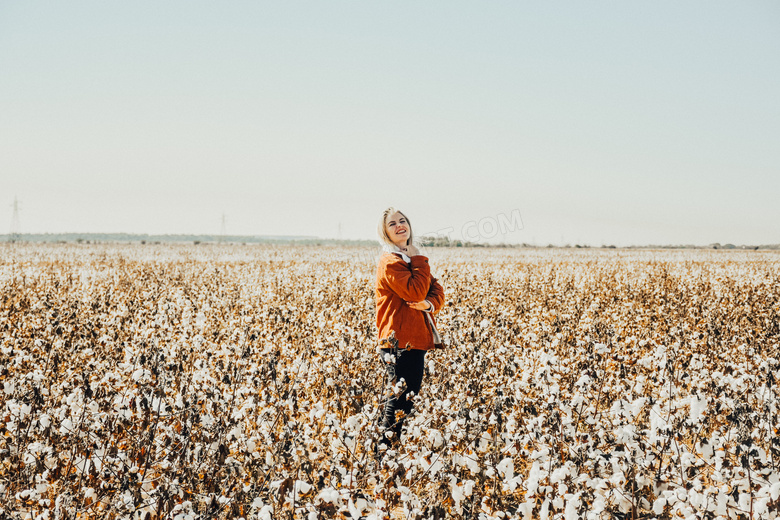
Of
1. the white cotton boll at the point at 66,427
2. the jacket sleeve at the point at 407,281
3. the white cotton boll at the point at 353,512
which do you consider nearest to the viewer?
the white cotton boll at the point at 353,512

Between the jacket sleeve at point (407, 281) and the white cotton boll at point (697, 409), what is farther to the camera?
the jacket sleeve at point (407, 281)

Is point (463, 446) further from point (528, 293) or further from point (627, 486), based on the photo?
point (528, 293)

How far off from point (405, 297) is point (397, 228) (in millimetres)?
633

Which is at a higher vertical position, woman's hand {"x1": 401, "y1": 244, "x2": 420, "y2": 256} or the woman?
woman's hand {"x1": 401, "y1": 244, "x2": 420, "y2": 256}

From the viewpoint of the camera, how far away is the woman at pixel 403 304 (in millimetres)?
4164

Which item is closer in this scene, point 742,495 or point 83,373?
point 742,495

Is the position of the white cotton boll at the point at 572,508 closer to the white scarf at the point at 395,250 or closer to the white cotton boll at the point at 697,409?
the white cotton boll at the point at 697,409

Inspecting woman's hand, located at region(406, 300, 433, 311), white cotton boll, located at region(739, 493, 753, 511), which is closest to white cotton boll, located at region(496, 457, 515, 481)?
white cotton boll, located at region(739, 493, 753, 511)

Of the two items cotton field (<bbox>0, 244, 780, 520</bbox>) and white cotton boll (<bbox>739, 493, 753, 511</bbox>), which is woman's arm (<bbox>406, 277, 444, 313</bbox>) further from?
white cotton boll (<bbox>739, 493, 753, 511</bbox>)

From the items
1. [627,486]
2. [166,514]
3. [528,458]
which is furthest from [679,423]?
[166,514]

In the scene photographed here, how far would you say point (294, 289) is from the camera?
11766 millimetres

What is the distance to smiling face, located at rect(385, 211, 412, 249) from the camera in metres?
4.34

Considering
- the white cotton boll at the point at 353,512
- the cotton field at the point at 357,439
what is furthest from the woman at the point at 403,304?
the white cotton boll at the point at 353,512

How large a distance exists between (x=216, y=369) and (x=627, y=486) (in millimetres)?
3559
